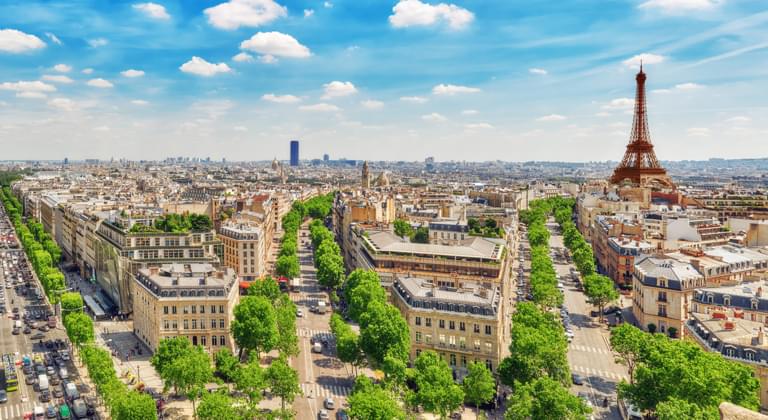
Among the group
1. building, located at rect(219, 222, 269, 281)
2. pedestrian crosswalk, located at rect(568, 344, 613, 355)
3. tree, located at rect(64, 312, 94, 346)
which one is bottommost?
pedestrian crosswalk, located at rect(568, 344, 613, 355)

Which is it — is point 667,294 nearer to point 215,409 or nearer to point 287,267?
point 287,267

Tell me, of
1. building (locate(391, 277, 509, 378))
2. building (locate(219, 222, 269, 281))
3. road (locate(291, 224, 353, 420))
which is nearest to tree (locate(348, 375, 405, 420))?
road (locate(291, 224, 353, 420))

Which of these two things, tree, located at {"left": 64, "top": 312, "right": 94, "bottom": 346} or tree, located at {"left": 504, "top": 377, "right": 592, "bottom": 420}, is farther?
tree, located at {"left": 64, "top": 312, "right": 94, "bottom": 346}

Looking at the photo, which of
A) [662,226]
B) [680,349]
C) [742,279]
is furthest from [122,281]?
[662,226]

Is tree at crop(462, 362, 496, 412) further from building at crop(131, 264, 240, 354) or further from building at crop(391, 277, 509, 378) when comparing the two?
building at crop(131, 264, 240, 354)

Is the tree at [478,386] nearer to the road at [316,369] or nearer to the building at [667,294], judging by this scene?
the road at [316,369]

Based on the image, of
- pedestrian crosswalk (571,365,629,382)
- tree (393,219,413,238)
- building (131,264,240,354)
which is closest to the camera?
pedestrian crosswalk (571,365,629,382)
